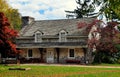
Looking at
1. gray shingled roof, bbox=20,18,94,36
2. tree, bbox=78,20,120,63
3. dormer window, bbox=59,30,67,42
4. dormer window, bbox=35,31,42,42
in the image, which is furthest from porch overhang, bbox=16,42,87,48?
gray shingled roof, bbox=20,18,94,36

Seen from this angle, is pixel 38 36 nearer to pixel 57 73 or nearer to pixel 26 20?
pixel 26 20

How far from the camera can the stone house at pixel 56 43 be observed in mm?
51500

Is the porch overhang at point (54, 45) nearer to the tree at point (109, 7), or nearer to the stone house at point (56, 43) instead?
the stone house at point (56, 43)

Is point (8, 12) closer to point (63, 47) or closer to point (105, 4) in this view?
point (63, 47)

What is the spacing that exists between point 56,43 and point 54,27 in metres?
4.97

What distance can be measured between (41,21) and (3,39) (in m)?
26.1

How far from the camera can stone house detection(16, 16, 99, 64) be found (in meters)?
51.5

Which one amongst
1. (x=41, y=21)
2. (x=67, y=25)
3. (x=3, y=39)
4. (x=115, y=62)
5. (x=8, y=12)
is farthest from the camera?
(x=8, y=12)

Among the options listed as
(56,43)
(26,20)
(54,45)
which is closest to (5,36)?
(54,45)

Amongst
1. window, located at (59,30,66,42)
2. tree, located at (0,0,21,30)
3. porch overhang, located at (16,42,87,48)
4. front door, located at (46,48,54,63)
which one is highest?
tree, located at (0,0,21,30)

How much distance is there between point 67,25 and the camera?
56.4m

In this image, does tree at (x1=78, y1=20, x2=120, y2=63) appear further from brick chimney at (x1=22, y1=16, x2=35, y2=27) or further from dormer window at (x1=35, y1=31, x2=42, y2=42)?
brick chimney at (x1=22, y1=16, x2=35, y2=27)

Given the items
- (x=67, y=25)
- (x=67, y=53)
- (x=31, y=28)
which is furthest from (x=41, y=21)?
(x=67, y=53)

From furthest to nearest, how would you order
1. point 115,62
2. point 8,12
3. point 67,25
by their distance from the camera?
point 8,12 → point 67,25 → point 115,62
